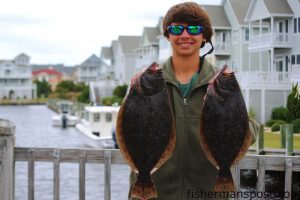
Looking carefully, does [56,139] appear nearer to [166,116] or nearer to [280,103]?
[280,103]

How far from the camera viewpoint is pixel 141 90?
352 cm

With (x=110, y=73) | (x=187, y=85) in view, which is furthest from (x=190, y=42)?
(x=110, y=73)

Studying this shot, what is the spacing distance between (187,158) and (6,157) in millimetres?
2703

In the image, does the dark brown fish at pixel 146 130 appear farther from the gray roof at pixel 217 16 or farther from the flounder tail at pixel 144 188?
the gray roof at pixel 217 16

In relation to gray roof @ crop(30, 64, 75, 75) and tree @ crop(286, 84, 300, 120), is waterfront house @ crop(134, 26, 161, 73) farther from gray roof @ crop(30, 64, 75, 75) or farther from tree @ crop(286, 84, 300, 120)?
gray roof @ crop(30, 64, 75, 75)

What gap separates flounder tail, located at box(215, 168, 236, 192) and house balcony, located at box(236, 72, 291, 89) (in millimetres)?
33742

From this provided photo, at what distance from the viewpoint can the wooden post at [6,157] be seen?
19.2 ft

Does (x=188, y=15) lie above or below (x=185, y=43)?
above

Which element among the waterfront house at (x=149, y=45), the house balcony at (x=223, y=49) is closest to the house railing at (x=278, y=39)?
the house balcony at (x=223, y=49)

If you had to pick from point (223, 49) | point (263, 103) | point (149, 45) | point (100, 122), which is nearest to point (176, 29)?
point (263, 103)

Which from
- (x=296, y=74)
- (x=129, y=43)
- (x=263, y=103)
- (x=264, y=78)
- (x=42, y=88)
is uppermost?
(x=129, y=43)

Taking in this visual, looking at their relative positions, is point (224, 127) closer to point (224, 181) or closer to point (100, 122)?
point (224, 181)

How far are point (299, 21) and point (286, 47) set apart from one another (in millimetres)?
1907

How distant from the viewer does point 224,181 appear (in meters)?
3.58
